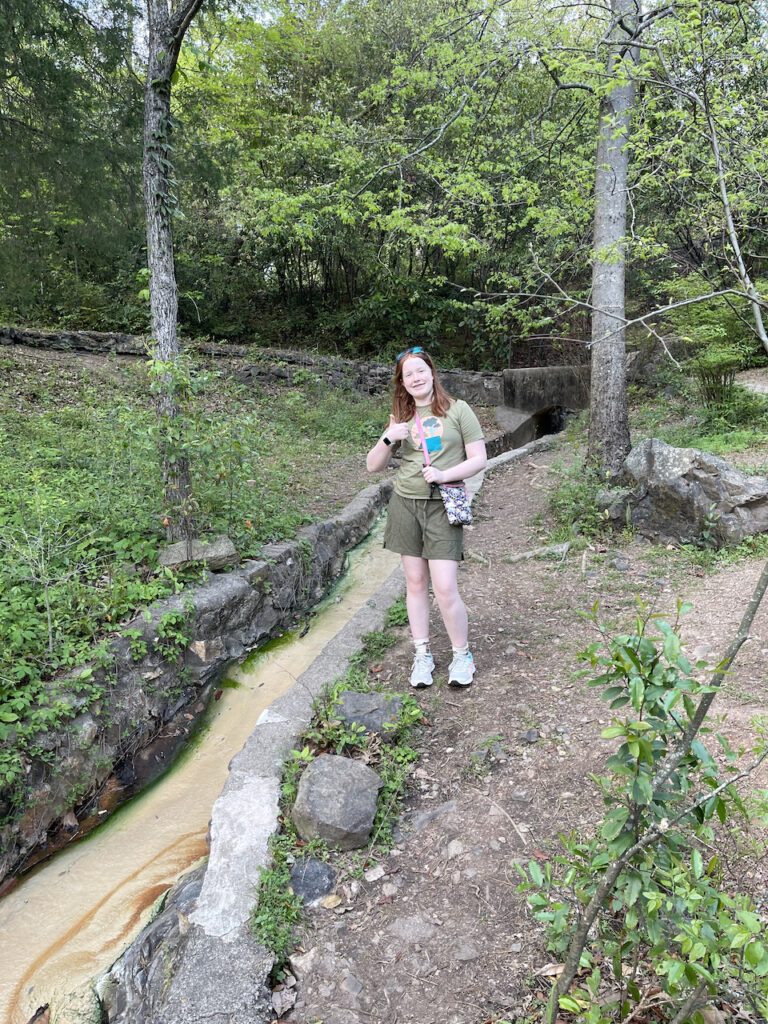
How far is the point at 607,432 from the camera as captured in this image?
6.41 metres

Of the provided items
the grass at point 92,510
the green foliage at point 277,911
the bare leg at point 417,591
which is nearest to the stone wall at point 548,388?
the grass at point 92,510

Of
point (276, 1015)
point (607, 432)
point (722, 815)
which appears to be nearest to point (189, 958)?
point (276, 1015)

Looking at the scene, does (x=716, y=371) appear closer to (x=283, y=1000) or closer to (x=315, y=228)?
(x=315, y=228)

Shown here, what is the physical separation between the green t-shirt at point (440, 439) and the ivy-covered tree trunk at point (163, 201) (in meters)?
2.16

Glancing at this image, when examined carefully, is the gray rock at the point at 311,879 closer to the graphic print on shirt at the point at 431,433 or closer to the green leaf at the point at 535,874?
→ the green leaf at the point at 535,874

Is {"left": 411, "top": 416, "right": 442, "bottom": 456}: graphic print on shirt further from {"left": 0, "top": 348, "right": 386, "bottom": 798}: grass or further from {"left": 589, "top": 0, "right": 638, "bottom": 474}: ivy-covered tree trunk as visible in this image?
{"left": 589, "top": 0, "right": 638, "bottom": 474}: ivy-covered tree trunk

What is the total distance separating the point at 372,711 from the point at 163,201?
166 inches

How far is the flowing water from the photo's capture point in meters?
2.57

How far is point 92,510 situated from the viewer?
15.5ft

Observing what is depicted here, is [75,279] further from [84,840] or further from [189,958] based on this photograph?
[189,958]

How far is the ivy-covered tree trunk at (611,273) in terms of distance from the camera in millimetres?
5750

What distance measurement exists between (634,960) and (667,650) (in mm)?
1125

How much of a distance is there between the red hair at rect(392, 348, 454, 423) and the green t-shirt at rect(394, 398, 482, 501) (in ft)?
0.11

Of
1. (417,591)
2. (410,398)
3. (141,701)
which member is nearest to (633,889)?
(417,591)
